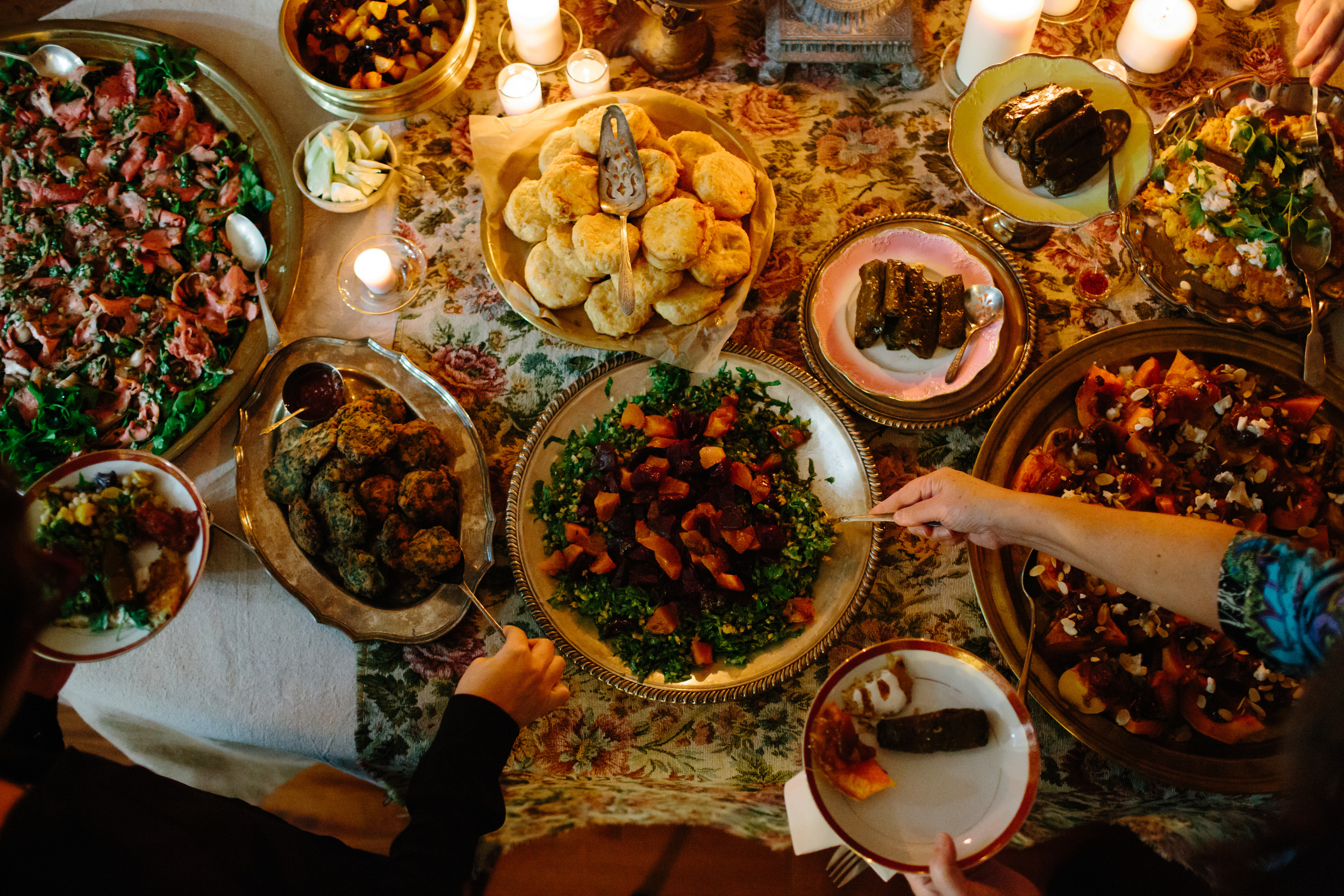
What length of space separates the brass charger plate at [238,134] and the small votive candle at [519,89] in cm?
75

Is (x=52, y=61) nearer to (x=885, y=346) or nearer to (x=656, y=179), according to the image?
(x=656, y=179)

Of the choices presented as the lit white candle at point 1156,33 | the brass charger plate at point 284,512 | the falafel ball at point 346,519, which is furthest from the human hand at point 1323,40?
the falafel ball at point 346,519

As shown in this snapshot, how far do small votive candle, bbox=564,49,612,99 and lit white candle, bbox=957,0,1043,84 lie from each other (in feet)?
3.85

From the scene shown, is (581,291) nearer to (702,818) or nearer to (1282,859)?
(702,818)

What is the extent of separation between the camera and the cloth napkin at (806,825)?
5.77ft

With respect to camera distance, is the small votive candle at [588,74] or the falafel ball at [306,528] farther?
the small votive candle at [588,74]

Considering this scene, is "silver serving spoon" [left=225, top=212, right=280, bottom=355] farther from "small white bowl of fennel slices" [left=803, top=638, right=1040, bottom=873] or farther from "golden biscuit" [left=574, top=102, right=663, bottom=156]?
"small white bowl of fennel slices" [left=803, top=638, right=1040, bottom=873]

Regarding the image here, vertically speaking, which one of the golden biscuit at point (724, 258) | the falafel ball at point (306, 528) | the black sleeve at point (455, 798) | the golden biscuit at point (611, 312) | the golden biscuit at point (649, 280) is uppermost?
the golden biscuit at point (724, 258)

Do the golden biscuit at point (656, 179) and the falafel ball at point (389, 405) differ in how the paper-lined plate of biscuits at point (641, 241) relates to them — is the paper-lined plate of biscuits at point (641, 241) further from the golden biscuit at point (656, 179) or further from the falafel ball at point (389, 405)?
the falafel ball at point (389, 405)

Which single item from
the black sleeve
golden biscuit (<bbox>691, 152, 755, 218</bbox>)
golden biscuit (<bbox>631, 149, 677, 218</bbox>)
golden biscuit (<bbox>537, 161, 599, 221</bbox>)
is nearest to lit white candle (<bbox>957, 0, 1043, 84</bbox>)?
golden biscuit (<bbox>691, 152, 755, 218</bbox>)

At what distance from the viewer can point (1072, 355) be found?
220 centimetres

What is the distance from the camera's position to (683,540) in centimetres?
204

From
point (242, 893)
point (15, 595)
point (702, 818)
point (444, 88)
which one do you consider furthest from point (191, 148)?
point (702, 818)

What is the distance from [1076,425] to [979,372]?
311 millimetres
